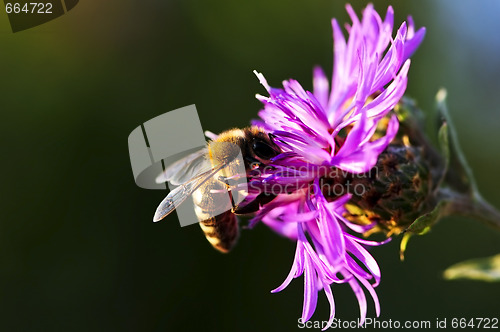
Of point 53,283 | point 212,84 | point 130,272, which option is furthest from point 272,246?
point 53,283

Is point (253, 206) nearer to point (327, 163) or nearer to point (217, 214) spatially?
point (217, 214)

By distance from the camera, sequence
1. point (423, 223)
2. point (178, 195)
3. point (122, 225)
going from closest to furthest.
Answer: point (178, 195) < point (423, 223) < point (122, 225)

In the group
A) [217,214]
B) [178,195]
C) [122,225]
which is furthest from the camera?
[122,225]

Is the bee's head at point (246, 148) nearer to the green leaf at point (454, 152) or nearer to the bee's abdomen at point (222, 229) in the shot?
the bee's abdomen at point (222, 229)

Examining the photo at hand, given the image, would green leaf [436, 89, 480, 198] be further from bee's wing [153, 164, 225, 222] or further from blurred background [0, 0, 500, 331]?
blurred background [0, 0, 500, 331]

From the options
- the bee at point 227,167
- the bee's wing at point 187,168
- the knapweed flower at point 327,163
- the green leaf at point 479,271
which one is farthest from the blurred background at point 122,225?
the knapweed flower at point 327,163

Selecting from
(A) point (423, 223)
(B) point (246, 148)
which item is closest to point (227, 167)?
(B) point (246, 148)
